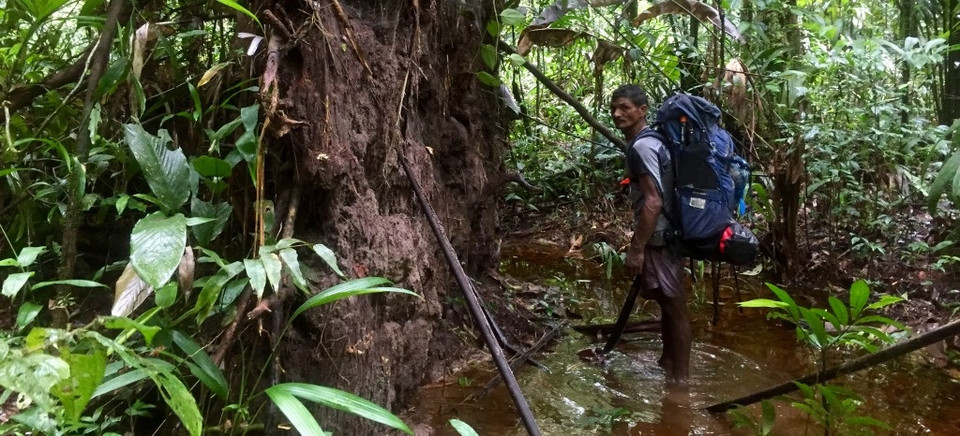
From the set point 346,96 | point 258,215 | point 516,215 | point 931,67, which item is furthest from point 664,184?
point 931,67

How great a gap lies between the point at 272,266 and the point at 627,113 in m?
3.17

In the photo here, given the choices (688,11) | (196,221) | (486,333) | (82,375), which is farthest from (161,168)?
(688,11)

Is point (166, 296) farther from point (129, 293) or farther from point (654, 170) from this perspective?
point (654, 170)

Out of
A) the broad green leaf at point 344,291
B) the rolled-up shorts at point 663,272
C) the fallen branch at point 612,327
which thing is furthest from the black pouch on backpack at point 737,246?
the broad green leaf at point 344,291

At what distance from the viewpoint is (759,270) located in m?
6.59

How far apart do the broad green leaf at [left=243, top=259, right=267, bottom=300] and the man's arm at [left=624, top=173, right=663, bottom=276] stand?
280cm

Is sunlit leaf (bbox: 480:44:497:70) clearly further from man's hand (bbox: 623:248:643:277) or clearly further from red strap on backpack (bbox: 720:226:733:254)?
red strap on backpack (bbox: 720:226:733:254)

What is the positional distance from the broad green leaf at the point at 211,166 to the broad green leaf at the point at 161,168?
0.05 meters

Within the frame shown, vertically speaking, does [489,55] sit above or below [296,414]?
above

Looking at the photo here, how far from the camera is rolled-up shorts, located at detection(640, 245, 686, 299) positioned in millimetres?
4441

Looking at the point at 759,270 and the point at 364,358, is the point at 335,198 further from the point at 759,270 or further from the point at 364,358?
the point at 759,270

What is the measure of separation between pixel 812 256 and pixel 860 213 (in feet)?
2.31

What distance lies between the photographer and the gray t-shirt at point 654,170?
13.9 ft

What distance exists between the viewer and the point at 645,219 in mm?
4266
